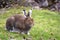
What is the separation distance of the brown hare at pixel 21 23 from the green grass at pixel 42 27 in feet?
0.98

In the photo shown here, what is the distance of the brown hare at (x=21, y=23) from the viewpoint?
392 inches

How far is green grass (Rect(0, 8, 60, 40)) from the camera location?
10312 mm

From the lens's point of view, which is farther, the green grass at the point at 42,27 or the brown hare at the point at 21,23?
the green grass at the point at 42,27

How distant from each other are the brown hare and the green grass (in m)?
0.30

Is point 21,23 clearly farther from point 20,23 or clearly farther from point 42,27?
point 42,27

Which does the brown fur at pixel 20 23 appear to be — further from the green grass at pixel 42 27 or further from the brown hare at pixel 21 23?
the green grass at pixel 42 27

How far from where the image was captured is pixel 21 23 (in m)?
10.2

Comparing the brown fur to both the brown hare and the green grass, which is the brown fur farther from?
the green grass

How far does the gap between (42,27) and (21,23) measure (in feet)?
6.95

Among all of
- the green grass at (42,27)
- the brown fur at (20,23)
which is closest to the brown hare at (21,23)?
the brown fur at (20,23)

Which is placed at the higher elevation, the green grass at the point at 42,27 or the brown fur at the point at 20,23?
the brown fur at the point at 20,23

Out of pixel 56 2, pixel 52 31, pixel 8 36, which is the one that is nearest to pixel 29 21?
pixel 8 36

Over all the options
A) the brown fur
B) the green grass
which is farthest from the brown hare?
the green grass

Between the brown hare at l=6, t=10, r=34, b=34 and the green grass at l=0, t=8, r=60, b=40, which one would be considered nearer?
the brown hare at l=6, t=10, r=34, b=34
